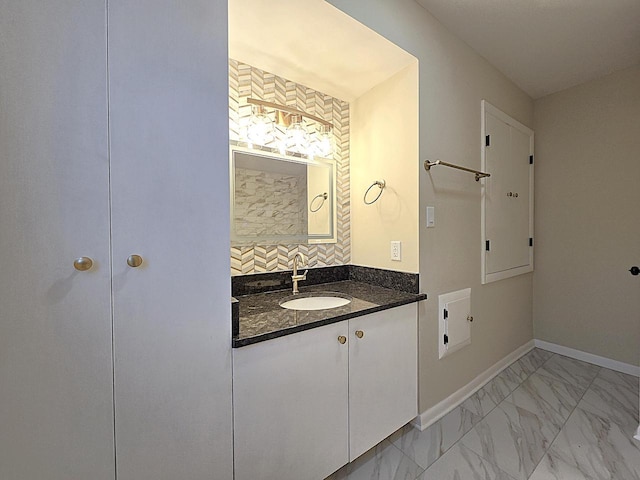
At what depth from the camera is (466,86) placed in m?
1.96

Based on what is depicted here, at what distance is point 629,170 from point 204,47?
3.11 meters

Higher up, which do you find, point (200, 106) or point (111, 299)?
point (200, 106)

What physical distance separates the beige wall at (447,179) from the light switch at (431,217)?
0.10 ft

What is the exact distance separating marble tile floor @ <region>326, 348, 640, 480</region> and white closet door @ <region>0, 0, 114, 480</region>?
1.13 metres

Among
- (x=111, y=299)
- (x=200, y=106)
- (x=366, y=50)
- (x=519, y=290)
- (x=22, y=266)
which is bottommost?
(x=519, y=290)

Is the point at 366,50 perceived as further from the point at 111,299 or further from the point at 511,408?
the point at 511,408

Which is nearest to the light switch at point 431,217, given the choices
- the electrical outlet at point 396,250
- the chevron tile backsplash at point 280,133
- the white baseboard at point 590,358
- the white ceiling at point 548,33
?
the electrical outlet at point 396,250

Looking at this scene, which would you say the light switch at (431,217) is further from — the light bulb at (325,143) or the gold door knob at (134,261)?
the gold door knob at (134,261)

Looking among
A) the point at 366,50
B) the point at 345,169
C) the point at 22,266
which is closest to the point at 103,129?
the point at 22,266

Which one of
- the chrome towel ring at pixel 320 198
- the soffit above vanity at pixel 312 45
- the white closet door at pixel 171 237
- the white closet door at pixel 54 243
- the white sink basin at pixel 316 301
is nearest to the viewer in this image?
the white closet door at pixel 54 243

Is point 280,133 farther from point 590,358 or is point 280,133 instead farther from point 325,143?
point 590,358

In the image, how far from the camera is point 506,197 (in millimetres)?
2383

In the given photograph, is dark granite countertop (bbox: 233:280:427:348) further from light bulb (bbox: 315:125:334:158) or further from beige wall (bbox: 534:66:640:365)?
beige wall (bbox: 534:66:640:365)

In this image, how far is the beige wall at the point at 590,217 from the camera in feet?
7.54
